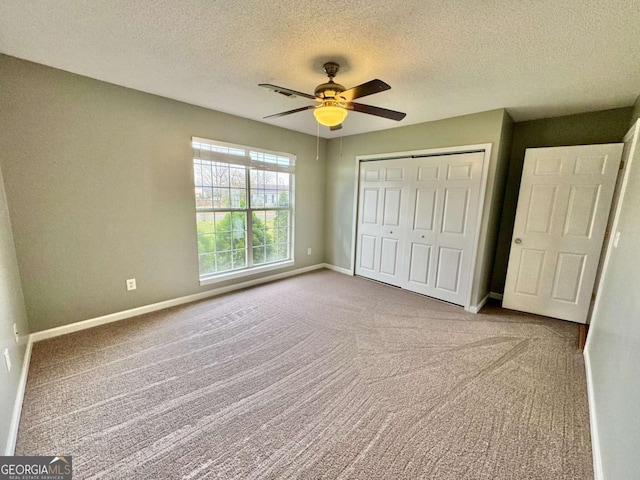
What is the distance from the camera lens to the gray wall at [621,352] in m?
1.10

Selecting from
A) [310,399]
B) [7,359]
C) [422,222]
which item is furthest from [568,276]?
[7,359]

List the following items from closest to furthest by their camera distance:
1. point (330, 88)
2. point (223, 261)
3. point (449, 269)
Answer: point (330, 88), point (449, 269), point (223, 261)

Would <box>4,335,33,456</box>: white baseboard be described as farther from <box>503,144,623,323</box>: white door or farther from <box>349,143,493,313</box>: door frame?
<box>503,144,623,323</box>: white door

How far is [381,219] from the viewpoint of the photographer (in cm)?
402

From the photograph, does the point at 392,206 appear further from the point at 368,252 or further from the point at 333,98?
the point at 333,98

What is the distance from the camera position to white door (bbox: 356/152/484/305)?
3.17 m

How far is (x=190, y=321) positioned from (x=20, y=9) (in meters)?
2.55

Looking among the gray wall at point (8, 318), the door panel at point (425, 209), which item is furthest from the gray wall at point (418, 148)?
the gray wall at point (8, 318)

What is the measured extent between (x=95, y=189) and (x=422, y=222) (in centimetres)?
375

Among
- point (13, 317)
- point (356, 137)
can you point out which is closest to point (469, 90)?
point (356, 137)

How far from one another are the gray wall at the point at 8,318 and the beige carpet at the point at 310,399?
0.57 feet

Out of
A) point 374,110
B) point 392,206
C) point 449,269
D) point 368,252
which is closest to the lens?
point 374,110

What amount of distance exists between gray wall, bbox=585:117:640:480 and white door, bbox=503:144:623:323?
2.57ft

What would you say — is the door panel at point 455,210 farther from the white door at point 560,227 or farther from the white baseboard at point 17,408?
the white baseboard at point 17,408
